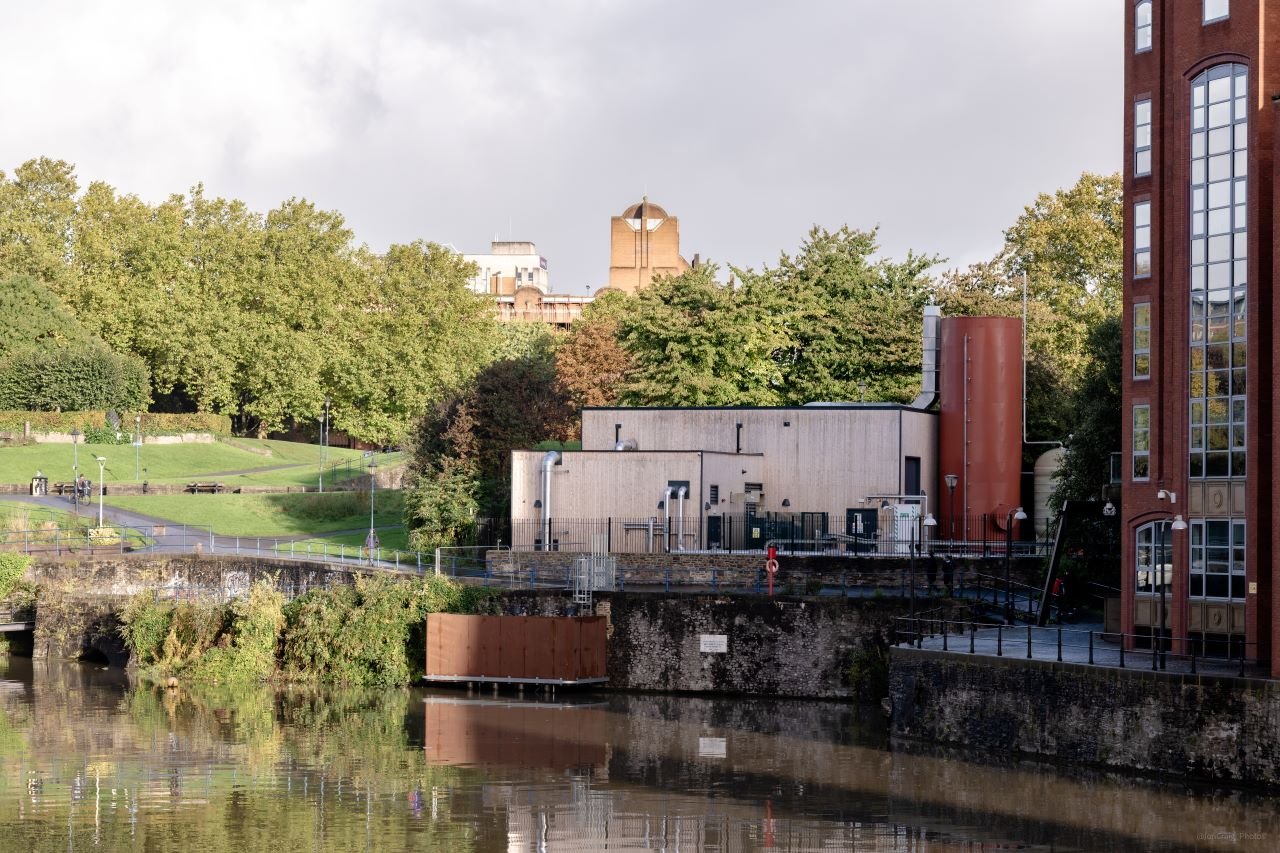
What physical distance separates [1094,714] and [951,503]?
2138cm

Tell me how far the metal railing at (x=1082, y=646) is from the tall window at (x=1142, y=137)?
1092cm

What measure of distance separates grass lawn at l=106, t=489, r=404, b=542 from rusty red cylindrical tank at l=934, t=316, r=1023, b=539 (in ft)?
83.6

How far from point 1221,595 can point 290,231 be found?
85442mm

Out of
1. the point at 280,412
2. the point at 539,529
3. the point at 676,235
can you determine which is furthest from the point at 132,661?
the point at 676,235

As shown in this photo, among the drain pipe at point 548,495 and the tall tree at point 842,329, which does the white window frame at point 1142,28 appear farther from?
the tall tree at point 842,329

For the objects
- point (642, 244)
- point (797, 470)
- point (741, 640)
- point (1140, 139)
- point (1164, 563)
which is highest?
point (642, 244)

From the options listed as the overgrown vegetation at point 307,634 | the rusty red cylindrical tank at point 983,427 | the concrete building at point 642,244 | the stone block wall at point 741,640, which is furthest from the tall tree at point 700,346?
the concrete building at point 642,244

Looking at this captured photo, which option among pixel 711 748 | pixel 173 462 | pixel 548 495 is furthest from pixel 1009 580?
pixel 173 462

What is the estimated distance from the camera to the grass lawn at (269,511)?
240 ft

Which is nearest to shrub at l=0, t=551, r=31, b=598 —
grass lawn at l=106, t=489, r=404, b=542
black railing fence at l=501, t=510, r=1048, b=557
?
grass lawn at l=106, t=489, r=404, b=542

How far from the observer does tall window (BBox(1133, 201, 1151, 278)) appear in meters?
40.0

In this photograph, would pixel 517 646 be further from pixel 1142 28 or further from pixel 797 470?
pixel 1142 28

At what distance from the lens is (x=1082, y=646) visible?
4025cm

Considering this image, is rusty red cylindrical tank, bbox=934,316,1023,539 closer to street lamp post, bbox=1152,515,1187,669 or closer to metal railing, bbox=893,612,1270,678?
metal railing, bbox=893,612,1270,678
